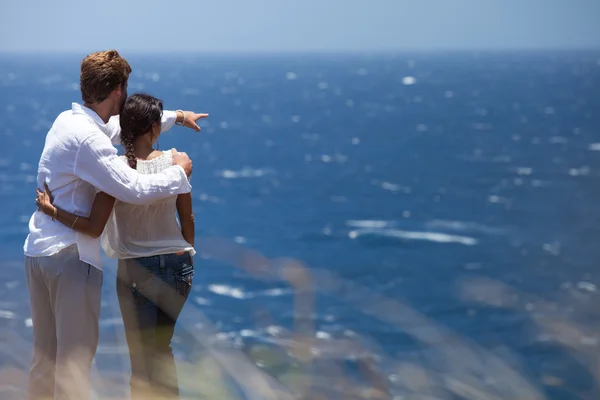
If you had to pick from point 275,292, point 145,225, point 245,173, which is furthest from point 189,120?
point 245,173

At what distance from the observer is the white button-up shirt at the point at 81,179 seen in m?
3.37

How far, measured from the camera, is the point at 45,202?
11.2 ft

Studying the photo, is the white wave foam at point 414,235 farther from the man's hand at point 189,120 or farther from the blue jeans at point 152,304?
the blue jeans at point 152,304

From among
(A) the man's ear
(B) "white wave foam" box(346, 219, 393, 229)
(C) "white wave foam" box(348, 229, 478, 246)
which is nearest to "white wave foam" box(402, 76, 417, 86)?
(B) "white wave foam" box(346, 219, 393, 229)

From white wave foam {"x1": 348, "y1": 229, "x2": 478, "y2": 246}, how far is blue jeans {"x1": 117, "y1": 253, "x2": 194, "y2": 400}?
1574 inches

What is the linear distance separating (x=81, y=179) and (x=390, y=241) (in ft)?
132

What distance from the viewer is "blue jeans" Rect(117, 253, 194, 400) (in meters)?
3.65

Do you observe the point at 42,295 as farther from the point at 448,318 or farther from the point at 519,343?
the point at 448,318

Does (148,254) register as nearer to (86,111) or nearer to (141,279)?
(141,279)

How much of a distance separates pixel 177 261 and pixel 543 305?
197cm

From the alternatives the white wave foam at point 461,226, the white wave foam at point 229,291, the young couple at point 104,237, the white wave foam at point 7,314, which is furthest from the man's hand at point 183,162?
the white wave foam at point 461,226

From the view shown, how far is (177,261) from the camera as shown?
3.76m

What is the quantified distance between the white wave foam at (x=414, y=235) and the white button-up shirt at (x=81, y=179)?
40.3 m

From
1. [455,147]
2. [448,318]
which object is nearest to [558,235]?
[448,318]
